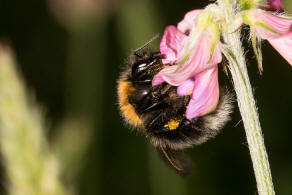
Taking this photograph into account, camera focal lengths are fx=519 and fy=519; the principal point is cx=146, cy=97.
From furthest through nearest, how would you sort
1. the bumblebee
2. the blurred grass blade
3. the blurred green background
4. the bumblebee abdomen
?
the blurred green background, the blurred grass blade, the bumblebee abdomen, the bumblebee

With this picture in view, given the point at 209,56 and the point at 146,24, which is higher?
the point at 146,24

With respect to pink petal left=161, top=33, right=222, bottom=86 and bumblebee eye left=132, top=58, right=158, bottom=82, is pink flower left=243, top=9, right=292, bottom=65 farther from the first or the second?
bumblebee eye left=132, top=58, right=158, bottom=82

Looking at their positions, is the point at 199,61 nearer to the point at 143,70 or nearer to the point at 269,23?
the point at 269,23

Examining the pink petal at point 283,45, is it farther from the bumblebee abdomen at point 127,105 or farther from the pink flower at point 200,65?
the bumblebee abdomen at point 127,105

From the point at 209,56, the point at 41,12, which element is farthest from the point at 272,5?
the point at 41,12

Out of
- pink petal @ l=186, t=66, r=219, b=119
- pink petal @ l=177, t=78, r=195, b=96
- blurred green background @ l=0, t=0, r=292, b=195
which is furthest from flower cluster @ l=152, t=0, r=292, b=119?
blurred green background @ l=0, t=0, r=292, b=195

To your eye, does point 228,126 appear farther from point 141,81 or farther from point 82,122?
point 141,81
